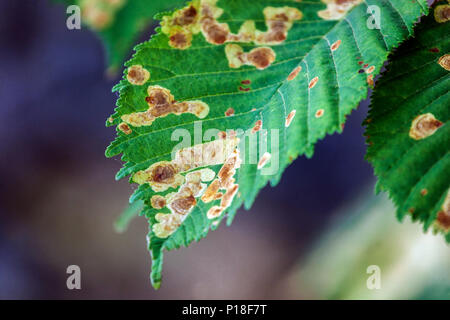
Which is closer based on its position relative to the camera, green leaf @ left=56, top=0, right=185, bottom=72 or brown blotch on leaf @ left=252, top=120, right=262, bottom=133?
brown blotch on leaf @ left=252, top=120, right=262, bottom=133

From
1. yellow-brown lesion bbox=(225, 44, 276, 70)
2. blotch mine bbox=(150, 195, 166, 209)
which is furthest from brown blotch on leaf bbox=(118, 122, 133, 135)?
yellow-brown lesion bbox=(225, 44, 276, 70)

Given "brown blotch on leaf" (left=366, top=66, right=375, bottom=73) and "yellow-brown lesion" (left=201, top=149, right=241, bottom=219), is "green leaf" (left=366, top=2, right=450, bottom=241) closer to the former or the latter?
"brown blotch on leaf" (left=366, top=66, right=375, bottom=73)

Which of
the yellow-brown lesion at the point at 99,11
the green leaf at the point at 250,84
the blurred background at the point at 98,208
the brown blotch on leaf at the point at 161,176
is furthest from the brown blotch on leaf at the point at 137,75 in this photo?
the blurred background at the point at 98,208

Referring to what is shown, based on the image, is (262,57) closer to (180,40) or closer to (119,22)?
(180,40)

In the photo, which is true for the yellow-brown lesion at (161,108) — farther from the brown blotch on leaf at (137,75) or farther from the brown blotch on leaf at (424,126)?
the brown blotch on leaf at (424,126)

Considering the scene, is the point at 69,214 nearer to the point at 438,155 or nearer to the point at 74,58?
the point at 74,58

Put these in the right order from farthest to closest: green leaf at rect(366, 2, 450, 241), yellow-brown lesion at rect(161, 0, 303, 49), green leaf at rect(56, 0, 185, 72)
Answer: green leaf at rect(56, 0, 185, 72), yellow-brown lesion at rect(161, 0, 303, 49), green leaf at rect(366, 2, 450, 241)

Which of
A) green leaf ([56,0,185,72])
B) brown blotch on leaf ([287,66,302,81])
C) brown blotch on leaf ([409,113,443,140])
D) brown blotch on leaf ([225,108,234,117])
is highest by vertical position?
green leaf ([56,0,185,72])
